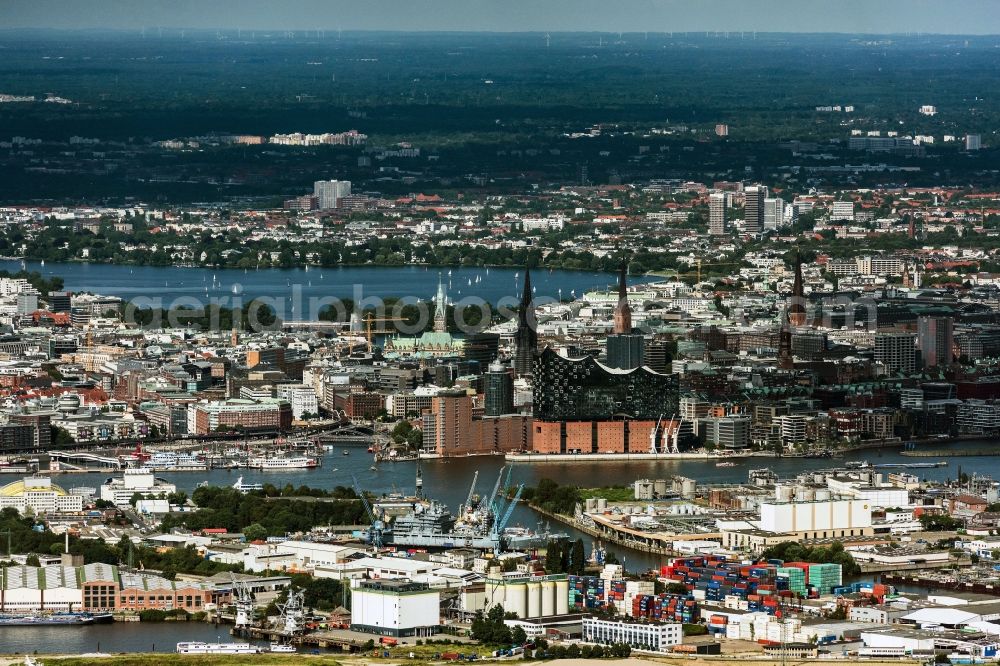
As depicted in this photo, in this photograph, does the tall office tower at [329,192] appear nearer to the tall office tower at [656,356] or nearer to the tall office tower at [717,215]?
the tall office tower at [717,215]

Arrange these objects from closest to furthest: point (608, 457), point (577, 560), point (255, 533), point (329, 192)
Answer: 1. point (577, 560)
2. point (255, 533)
3. point (608, 457)
4. point (329, 192)

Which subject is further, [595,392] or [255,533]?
[595,392]

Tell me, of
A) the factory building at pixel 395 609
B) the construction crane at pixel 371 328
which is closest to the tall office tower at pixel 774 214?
the construction crane at pixel 371 328

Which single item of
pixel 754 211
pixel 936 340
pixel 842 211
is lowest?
pixel 842 211

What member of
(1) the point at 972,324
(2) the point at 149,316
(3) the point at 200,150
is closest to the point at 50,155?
(3) the point at 200,150

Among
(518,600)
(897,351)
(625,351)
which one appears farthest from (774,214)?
(518,600)

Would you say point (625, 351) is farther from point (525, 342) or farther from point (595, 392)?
point (595, 392)
